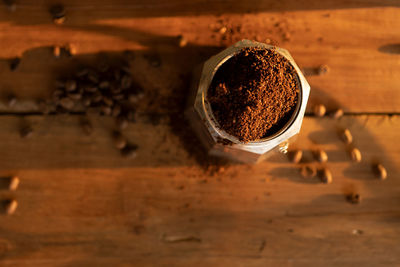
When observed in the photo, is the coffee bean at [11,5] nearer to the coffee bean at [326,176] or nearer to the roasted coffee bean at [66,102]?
the roasted coffee bean at [66,102]

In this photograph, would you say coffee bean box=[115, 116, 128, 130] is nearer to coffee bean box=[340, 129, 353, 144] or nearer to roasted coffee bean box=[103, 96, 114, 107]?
roasted coffee bean box=[103, 96, 114, 107]

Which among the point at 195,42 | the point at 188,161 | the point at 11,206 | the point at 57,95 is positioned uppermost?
the point at 195,42

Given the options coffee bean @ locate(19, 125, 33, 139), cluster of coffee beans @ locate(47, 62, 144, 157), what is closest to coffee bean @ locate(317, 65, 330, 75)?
cluster of coffee beans @ locate(47, 62, 144, 157)

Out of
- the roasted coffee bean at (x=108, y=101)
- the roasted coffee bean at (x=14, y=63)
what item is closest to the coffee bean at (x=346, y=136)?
the roasted coffee bean at (x=108, y=101)

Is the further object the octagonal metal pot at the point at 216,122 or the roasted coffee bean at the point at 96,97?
the roasted coffee bean at the point at 96,97

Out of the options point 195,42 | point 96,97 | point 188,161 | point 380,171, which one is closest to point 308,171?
point 380,171

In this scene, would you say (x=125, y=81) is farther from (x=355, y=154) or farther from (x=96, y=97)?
(x=355, y=154)

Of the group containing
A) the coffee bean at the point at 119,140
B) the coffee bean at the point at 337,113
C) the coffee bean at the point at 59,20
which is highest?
the coffee bean at the point at 59,20
